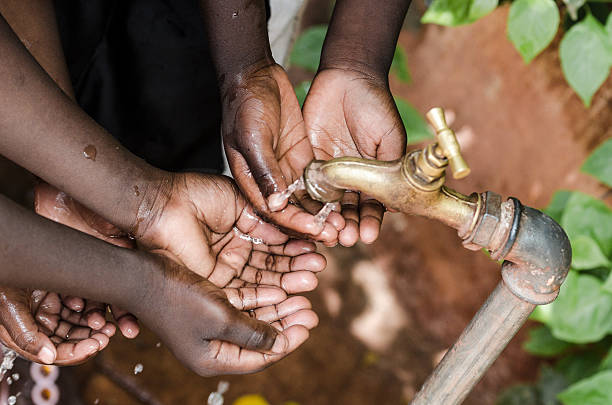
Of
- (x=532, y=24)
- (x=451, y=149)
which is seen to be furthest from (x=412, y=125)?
(x=451, y=149)

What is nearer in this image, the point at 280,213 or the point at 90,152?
the point at 90,152

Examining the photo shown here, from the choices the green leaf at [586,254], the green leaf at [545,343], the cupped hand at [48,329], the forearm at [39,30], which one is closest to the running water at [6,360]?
the cupped hand at [48,329]

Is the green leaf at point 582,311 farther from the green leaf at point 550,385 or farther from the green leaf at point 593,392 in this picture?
the green leaf at point 550,385

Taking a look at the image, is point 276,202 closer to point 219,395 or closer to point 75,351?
point 75,351

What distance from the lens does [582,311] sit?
64.5 inches

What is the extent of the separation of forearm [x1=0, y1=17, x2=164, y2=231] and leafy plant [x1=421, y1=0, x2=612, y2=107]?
0.98 m

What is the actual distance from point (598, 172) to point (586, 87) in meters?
0.25

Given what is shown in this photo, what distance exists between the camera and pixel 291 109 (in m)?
1.47

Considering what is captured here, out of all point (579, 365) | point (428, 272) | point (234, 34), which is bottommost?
point (428, 272)

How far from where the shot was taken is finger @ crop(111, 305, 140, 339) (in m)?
1.23

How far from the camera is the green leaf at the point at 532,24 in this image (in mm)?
1600

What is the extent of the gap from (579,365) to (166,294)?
157 cm

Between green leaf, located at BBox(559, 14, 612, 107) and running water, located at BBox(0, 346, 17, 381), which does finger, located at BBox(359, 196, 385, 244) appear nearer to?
green leaf, located at BBox(559, 14, 612, 107)

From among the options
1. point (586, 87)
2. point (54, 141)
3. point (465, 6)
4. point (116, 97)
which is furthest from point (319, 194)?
point (586, 87)
